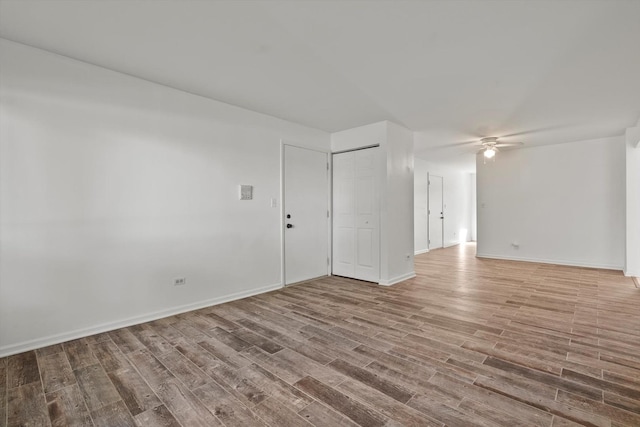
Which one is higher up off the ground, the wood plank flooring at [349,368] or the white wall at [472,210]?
the white wall at [472,210]

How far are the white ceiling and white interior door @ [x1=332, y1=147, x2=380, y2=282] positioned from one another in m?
1.12

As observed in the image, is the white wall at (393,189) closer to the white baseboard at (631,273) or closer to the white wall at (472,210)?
the white baseboard at (631,273)

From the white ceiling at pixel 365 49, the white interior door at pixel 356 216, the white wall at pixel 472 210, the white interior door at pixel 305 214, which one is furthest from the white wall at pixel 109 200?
the white wall at pixel 472 210

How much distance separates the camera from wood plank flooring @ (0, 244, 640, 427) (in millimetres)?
1732

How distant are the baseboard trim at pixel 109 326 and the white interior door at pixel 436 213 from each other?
6.20 meters

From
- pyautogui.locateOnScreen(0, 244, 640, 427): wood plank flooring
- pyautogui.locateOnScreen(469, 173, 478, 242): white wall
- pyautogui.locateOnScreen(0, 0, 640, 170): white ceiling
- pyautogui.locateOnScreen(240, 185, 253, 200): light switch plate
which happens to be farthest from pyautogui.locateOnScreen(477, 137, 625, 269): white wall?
pyautogui.locateOnScreen(240, 185, 253, 200): light switch plate

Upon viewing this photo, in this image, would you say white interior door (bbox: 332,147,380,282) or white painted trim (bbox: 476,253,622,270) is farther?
white painted trim (bbox: 476,253,622,270)

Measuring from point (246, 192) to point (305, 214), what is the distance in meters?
1.19

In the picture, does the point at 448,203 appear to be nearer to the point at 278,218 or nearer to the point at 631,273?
the point at 631,273

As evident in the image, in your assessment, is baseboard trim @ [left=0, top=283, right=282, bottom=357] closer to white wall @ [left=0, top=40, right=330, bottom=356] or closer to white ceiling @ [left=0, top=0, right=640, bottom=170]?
white wall @ [left=0, top=40, right=330, bottom=356]

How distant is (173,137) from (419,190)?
21.1 ft

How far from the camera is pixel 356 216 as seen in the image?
5.01 m

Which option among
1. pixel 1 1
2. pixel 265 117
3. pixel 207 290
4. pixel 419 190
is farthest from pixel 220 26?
pixel 419 190

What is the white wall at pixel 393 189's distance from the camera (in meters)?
4.57
